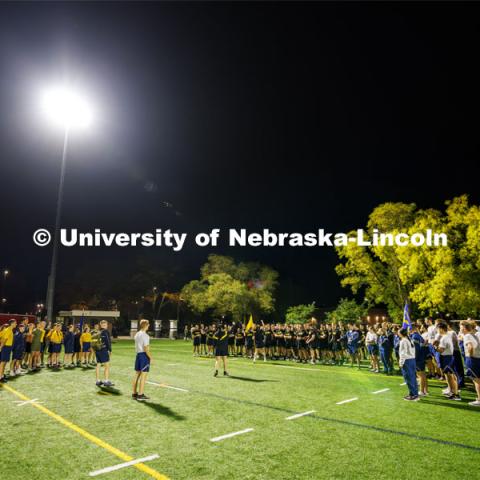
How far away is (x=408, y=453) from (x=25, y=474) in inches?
227

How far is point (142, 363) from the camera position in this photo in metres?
9.45

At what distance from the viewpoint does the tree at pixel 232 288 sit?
51.1 metres

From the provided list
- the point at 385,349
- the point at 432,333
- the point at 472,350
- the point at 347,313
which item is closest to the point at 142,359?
the point at 472,350

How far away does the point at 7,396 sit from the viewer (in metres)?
9.90

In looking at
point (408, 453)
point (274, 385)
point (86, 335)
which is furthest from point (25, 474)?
point (86, 335)

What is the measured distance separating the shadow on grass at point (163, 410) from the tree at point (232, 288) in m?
41.4

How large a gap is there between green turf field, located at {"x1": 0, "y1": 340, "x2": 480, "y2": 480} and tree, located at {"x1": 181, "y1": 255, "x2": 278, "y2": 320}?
39.7 m

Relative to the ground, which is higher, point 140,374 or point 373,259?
point 373,259

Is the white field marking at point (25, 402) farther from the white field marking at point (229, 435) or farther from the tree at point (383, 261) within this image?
the tree at point (383, 261)

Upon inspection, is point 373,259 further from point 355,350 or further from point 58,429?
point 58,429

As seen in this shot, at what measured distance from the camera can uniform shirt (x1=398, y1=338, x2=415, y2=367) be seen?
31.0 feet

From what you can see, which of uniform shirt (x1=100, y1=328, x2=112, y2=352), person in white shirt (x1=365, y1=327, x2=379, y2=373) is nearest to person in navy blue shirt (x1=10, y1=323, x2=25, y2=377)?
uniform shirt (x1=100, y1=328, x2=112, y2=352)

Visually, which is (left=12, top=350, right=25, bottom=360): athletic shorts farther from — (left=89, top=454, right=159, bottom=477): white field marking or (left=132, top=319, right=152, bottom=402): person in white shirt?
(left=89, top=454, right=159, bottom=477): white field marking

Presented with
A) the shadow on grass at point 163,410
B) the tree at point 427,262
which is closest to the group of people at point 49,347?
the shadow on grass at point 163,410
